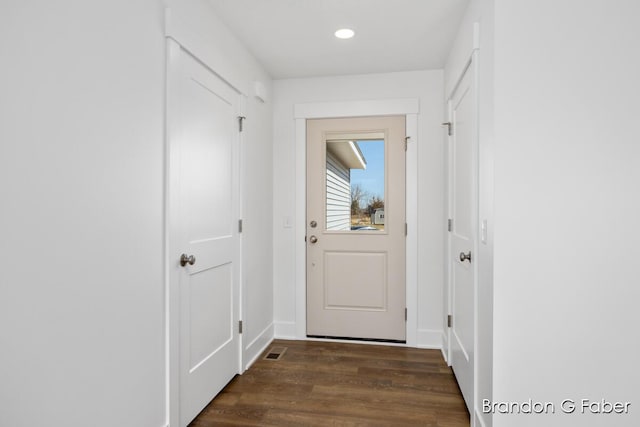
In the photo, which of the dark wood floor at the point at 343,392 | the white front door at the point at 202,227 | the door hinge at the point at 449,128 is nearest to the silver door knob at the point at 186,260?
the white front door at the point at 202,227

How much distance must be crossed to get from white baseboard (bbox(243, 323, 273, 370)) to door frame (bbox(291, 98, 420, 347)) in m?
0.26

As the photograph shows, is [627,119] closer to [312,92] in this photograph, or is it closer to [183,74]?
[183,74]

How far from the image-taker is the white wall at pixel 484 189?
5.91ft

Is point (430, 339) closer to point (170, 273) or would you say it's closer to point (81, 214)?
point (170, 273)

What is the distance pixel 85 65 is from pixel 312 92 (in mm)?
2389

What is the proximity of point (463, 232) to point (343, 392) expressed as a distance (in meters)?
1.30

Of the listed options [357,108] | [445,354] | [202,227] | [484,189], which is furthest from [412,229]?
[202,227]

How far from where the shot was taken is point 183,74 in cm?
204

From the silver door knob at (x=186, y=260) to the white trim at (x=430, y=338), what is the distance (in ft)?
7.14

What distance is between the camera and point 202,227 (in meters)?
2.28

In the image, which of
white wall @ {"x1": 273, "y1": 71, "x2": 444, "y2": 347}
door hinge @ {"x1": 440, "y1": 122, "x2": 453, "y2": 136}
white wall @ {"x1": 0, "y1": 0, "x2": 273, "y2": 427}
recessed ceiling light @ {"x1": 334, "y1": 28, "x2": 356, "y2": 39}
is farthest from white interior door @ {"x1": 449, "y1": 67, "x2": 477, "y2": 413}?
white wall @ {"x1": 0, "y1": 0, "x2": 273, "y2": 427}

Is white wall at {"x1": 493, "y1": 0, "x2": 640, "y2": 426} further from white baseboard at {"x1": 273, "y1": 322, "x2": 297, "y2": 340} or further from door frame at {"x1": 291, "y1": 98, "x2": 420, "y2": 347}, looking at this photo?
white baseboard at {"x1": 273, "y1": 322, "x2": 297, "y2": 340}

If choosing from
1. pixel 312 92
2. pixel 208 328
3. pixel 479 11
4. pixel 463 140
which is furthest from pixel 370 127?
pixel 208 328

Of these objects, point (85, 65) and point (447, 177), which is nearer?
point (85, 65)
